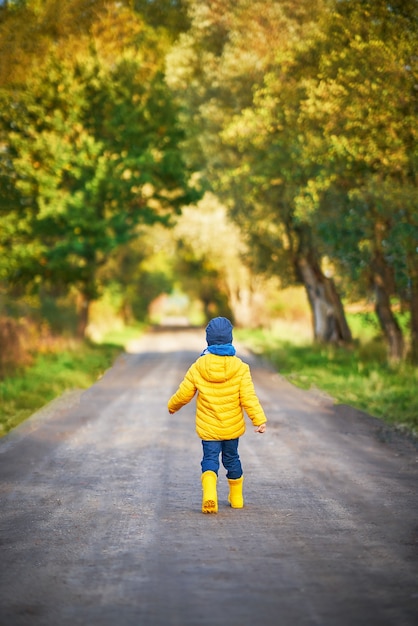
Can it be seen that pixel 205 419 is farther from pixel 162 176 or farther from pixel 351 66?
pixel 162 176

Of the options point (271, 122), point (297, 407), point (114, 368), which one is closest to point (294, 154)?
point (271, 122)

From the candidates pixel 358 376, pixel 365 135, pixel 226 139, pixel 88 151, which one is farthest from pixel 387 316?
pixel 88 151

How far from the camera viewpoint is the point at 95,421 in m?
14.5

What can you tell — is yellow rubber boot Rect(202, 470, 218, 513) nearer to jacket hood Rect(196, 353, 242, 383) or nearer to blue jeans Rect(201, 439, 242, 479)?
blue jeans Rect(201, 439, 242, 479)

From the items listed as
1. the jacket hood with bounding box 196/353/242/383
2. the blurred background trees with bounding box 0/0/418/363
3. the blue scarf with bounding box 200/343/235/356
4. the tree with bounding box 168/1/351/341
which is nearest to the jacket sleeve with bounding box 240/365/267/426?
the jacket hood with bounding box 196/353/242/383

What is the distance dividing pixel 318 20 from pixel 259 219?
929 centimetres

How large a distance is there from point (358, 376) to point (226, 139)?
6911 mm

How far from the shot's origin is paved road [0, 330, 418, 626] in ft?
16.8

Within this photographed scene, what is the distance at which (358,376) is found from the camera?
67.6 feet

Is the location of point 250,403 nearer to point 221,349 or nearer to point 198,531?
point 221,349

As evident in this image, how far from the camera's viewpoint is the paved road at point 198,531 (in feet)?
16.8

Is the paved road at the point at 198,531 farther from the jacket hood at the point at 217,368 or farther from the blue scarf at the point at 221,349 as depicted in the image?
the blue scarf at the point at 221,349

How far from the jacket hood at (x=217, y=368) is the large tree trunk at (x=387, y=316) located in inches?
538

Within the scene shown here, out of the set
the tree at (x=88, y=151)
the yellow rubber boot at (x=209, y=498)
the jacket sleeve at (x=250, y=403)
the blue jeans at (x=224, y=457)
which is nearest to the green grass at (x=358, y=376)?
the jacket sleeve at (x=250, y=403)
